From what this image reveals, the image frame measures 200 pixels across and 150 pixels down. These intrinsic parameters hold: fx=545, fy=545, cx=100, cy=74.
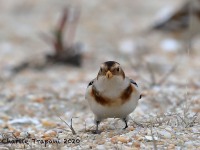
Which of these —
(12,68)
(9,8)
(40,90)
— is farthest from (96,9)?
(40,90)

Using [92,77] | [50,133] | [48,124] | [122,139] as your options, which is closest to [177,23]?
[92,77]

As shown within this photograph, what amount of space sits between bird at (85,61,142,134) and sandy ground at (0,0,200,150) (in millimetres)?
143

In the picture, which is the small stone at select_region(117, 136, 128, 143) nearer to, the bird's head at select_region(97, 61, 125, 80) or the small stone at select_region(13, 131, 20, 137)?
the bird's head at select_region(97, 61, 125, 80)

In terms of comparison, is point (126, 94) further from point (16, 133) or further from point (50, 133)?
point (16, 133)

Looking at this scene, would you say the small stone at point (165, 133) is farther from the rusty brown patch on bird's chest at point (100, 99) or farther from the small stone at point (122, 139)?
the rusty brown patch on bird's chest at point (100, 99)

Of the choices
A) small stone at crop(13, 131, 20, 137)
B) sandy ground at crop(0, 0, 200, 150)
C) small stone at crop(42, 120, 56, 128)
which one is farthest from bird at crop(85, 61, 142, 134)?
small stone at crop(42, 120, 56, 128)

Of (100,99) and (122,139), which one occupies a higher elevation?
(100,99)

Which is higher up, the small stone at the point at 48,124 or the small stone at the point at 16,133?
the small stone at the point at 48,124

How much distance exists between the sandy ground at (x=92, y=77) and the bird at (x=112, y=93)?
0.14 metres

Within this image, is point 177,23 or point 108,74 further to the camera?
point 177,23

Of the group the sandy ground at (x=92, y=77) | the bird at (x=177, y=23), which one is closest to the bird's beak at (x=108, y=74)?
the sandy ground at (x=92, y=77)

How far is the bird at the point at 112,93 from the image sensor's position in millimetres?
3004

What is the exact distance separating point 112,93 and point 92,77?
7.73 ft

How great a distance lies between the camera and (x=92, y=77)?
17.6 ft
